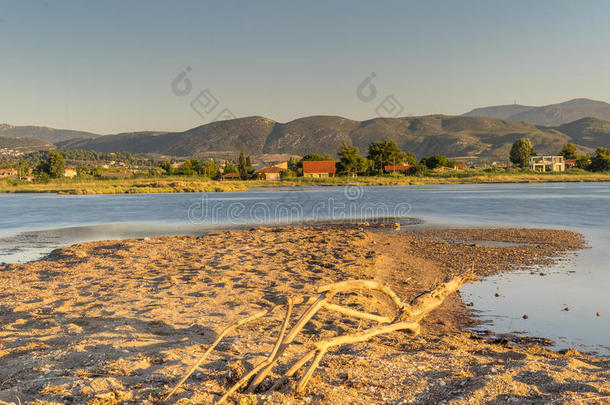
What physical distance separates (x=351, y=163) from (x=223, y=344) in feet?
318

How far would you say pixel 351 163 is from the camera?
101m

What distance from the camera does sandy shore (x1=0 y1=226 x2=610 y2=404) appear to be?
13.6 ft

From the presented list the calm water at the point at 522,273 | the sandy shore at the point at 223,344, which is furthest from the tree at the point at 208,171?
the sandy shore at the point at 223,344

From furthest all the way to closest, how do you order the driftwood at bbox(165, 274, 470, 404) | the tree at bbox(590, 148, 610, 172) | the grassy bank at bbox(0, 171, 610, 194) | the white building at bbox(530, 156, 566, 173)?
the white building at bbox(530, 156, 566, 173) → the tree at bbox(590, 148, 610, 172) → the grassy bank at bbox(0, 171, 610, 194) → the driftwood at bbox(165, 274, 470, 404)

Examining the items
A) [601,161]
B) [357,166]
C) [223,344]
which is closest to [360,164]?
[357,166]

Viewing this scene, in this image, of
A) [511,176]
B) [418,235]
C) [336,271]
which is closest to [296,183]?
[511,176]

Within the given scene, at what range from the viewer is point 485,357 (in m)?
5.40

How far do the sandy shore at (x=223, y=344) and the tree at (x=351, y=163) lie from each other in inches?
3526

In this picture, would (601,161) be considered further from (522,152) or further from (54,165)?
(54,165)

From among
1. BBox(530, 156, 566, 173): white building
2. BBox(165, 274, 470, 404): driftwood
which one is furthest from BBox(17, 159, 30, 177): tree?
BBox(165, 274, 470, 404): driftwood

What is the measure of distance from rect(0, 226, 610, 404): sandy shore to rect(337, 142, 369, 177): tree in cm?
8956

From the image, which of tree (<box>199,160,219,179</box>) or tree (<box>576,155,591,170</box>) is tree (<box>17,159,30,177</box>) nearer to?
tree (<box>199,160,219,179</box>)

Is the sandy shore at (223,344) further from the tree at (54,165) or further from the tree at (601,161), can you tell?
the tree at (54,165)

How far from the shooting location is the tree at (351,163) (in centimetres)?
10138
